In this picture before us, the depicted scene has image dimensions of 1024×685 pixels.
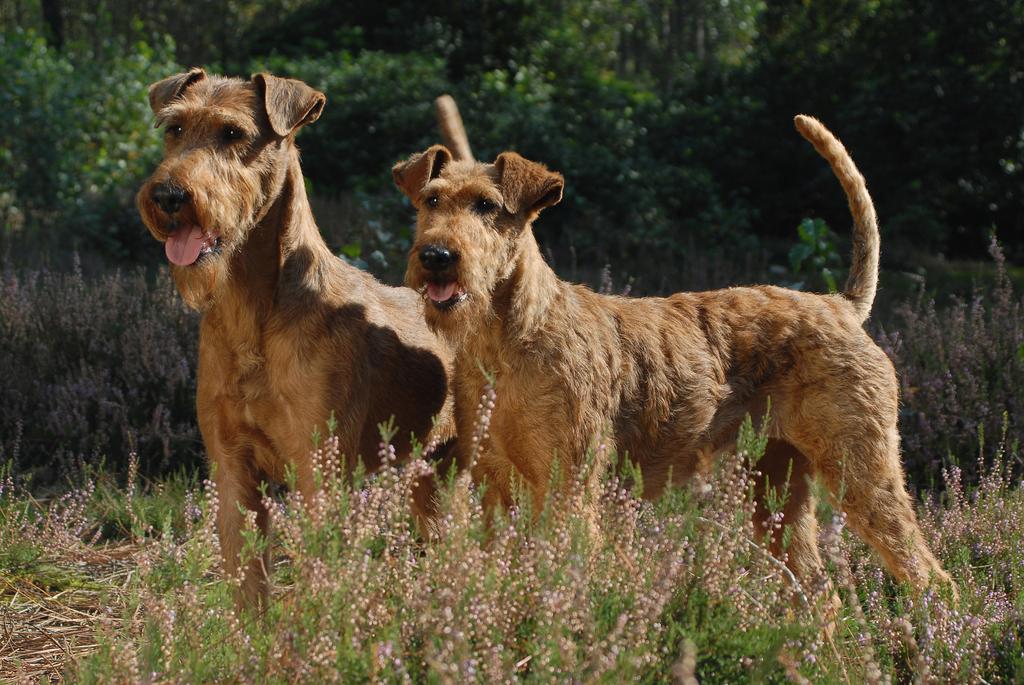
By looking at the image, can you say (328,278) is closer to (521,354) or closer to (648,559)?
(521,354)

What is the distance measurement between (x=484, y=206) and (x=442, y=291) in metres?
0.43

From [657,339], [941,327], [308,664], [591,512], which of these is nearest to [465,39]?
[941,327]

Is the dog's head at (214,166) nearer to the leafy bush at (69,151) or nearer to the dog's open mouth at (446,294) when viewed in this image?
the dog's open mouth at (446,294)

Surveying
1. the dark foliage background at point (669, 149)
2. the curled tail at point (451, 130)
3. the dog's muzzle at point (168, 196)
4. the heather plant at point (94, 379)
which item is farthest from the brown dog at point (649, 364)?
the dark foliage background at point (669, 149)

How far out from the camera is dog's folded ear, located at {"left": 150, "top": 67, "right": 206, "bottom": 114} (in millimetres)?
4273

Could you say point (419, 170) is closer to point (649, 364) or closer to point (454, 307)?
point (454, 307)

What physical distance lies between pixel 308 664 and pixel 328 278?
73.3 inches

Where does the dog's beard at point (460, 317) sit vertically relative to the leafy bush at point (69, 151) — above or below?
above

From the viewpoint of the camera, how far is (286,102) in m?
4.12

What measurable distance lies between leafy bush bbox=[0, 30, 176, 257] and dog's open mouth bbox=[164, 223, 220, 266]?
638 centimetres

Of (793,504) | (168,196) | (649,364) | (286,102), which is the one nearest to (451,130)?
(286,102)

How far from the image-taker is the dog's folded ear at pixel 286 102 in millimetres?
4059

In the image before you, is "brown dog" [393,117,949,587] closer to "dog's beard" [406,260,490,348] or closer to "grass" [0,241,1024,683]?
"dog's beard" [406,260,490,348]

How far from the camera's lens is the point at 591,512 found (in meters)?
3.54
